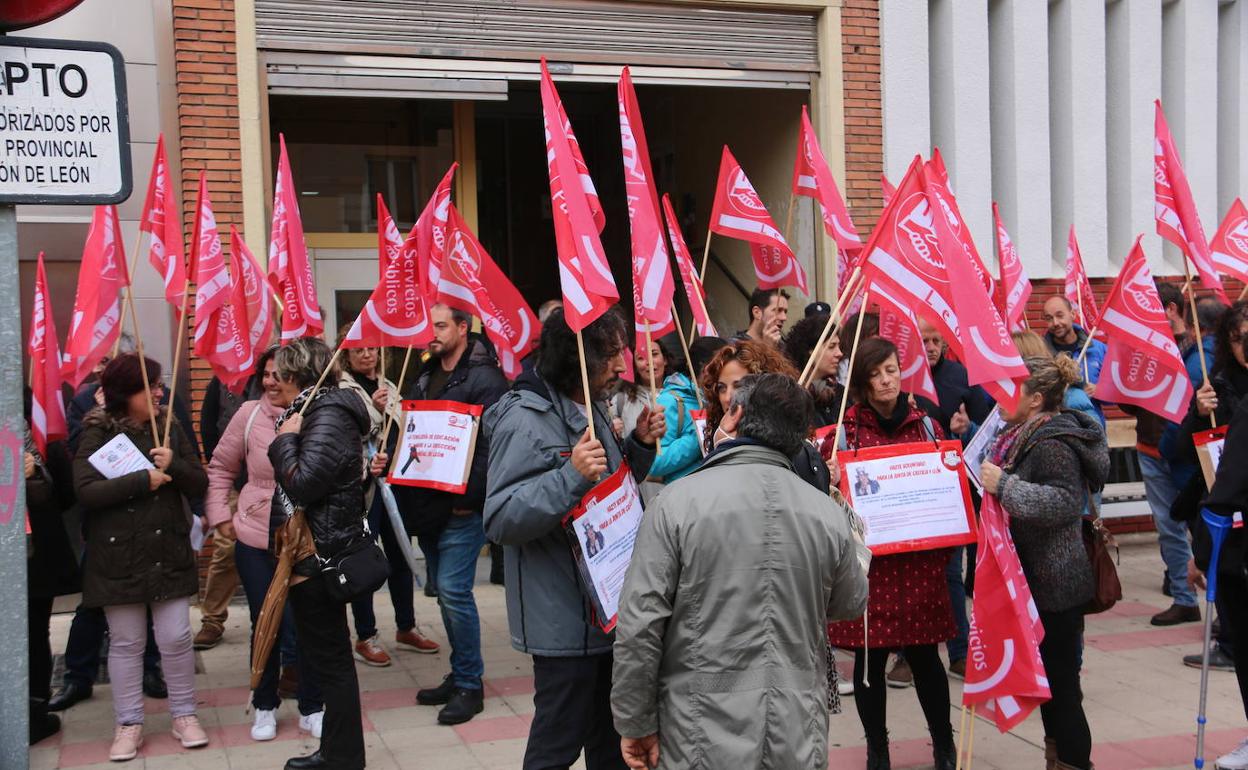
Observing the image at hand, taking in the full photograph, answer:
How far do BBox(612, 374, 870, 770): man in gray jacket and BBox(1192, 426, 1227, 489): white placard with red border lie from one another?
3615 millimetres

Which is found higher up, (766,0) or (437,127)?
(766,0)

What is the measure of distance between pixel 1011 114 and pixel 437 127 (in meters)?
5.06

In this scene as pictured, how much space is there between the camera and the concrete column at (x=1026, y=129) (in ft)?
34.7

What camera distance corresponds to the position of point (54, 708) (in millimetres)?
6336

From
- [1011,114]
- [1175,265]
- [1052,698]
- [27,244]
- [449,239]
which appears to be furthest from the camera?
[1175,265]

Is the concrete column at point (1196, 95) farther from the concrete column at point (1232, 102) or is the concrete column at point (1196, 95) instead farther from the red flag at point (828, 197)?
the red flag at point (828, 197)

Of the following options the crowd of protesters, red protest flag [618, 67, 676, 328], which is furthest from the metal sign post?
red protest flag [618, 67, 676, 328]

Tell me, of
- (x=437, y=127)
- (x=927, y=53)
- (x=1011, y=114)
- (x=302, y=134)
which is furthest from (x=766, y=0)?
(x=302, y=134)

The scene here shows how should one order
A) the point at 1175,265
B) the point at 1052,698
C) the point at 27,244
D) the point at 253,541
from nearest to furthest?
the point at 1052,698 → the point at 253,541 → the point at 27,244 → the point at 1175,265

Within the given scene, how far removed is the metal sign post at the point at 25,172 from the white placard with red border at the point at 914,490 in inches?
121

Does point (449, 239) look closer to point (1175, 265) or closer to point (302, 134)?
point (302, 134)

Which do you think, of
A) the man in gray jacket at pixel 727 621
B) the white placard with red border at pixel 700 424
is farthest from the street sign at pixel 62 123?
the white placard with red border at pixel 700 424

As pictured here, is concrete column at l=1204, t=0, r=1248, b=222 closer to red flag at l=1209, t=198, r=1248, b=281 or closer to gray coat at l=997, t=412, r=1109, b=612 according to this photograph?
red flag at l=1209, t=198, r=1248, b=281

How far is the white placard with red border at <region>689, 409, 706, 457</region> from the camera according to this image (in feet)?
15.9
